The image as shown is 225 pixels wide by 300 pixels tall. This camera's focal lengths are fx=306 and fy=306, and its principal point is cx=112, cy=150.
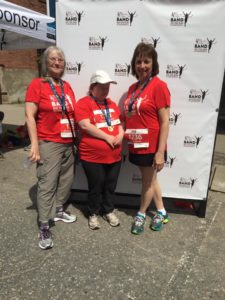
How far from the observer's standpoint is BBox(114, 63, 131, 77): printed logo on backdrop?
3.37 metres

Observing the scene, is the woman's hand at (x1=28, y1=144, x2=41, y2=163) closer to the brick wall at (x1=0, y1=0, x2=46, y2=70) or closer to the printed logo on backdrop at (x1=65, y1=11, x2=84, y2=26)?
the printed logo on backdrop at (x1=65, y1=11, x2=84, y2=26)

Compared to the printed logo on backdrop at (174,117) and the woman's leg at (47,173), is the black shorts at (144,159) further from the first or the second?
the woman's leg at (47,173)

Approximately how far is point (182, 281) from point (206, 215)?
52.8 inches

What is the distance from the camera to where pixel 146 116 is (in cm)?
299

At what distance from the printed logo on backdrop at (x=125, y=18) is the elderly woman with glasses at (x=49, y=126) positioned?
0.77 m

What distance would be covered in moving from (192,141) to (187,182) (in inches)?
20.0

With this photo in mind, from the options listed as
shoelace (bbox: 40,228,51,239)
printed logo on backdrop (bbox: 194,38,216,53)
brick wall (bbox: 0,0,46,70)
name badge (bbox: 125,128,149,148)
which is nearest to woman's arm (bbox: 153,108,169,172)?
name badge (bbox: 125,128,149,148)

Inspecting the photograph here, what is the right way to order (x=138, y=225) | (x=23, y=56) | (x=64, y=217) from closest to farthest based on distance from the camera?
(x=138, y=225), (x=64, y=217), (x=23, y=56)

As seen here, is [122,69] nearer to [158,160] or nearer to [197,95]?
[197,95]

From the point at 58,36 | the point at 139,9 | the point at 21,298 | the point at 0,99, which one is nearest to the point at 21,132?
the point at 58,36

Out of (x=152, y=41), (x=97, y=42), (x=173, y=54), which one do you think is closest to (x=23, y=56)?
(x=97, y=42)

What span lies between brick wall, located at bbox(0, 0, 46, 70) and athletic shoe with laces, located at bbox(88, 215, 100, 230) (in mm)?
12091

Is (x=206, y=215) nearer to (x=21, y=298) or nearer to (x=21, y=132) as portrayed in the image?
(x=21, y=298)

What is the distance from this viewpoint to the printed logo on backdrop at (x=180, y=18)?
3.12 m
